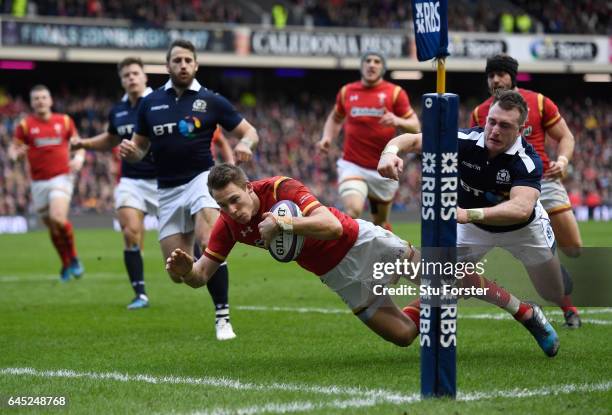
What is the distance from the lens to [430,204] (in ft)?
17.6

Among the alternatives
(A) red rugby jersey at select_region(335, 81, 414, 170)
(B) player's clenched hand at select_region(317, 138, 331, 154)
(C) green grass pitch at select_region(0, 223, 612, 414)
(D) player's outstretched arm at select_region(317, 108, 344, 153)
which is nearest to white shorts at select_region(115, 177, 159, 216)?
(C) green grass pitch at select_region(0, 223, 612, 414)

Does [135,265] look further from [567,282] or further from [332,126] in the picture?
[567,282]

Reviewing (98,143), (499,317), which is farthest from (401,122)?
(98,143)

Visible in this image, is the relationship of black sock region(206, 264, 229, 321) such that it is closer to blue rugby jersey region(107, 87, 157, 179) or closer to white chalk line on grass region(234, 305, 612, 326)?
white chalk line on grass region(234, 305, 612, 326)

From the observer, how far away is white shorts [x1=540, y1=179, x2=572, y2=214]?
9.48 metres

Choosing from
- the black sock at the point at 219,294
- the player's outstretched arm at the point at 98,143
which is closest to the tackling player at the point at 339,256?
the black sock at the point at 219,294

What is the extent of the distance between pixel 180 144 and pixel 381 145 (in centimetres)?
412

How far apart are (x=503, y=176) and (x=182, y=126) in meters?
3.28

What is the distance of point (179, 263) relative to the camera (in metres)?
6.66

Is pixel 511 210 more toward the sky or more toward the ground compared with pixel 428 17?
more toward the ground

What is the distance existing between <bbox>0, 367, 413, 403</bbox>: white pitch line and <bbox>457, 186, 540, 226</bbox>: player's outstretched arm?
1124 mm

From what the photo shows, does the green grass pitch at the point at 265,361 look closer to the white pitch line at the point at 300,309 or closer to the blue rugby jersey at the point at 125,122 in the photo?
the white pitch line at the point at 300,309

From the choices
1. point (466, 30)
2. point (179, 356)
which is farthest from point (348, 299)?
point (466, 30)

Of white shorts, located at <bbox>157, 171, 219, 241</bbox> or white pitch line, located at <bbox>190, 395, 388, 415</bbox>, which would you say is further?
white shorts, located at <bbox>157, 171, 219, 241</bbox>
